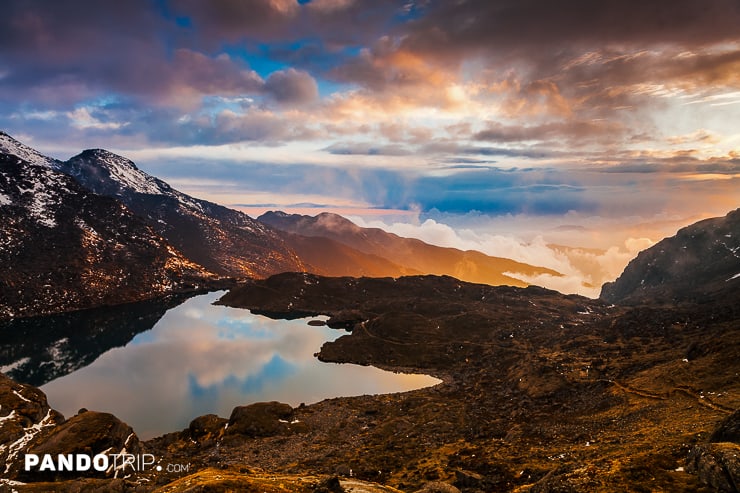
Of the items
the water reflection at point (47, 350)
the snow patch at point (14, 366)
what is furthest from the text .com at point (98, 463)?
the snow patch at point (14, 366)

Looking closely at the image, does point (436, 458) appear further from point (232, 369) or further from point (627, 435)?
point (232, 369)

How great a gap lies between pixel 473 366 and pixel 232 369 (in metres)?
84.6

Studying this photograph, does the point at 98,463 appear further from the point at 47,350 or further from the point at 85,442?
the point at 47,350

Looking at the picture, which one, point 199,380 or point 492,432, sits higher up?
point 492,432

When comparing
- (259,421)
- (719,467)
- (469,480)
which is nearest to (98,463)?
(259,421)

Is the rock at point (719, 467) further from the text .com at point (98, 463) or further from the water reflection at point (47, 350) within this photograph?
the water reflection at point (47, 350)

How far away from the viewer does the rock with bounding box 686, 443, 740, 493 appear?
26062mm

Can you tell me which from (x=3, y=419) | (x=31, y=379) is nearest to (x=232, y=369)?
(x=31, y=379)

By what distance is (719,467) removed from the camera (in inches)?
1074

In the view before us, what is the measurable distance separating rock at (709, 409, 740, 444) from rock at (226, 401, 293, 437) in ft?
248

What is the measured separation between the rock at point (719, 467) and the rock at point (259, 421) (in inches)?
3023

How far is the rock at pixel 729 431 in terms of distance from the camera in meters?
33.7

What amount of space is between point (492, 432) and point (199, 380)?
313ft

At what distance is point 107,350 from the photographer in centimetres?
17250
